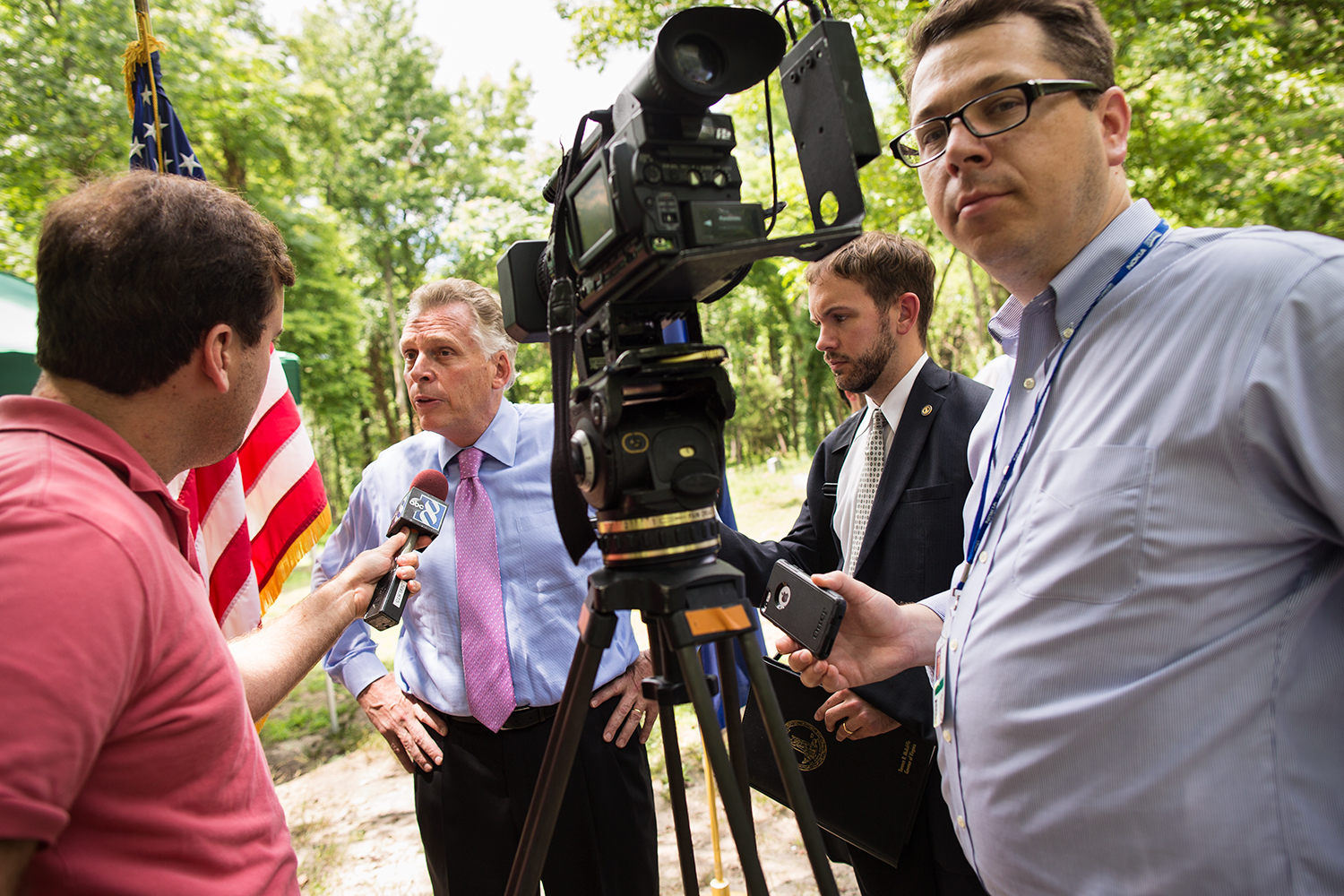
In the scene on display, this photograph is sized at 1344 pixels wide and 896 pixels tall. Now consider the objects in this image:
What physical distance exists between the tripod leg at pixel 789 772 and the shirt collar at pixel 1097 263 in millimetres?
893

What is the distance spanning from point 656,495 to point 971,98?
3.46 feet

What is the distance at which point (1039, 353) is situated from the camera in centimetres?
155

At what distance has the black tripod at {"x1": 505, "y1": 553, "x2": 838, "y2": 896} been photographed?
1.24m

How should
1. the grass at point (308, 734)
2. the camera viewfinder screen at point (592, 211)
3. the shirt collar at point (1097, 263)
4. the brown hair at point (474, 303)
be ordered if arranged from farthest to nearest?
the grass at point (308, 734)
the brown hair at point (474, 303)
the shirt collar at point (1097, 263)
the camera viewfinder screen at point (592, 211)

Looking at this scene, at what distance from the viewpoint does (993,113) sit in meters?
1.49

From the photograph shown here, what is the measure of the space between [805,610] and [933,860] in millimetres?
1067

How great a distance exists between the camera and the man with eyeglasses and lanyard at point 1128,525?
1077 mm

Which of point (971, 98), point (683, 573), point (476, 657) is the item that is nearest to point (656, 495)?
point (683, 573)

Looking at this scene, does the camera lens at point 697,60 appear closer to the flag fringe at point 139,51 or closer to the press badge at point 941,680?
the press badge at point 941,680

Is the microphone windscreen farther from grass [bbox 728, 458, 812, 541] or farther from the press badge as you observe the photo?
grass [bbox 728, 458, 812, 541]

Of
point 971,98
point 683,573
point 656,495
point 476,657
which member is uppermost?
point 971,98

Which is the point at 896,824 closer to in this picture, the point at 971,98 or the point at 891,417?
the point at 891,417

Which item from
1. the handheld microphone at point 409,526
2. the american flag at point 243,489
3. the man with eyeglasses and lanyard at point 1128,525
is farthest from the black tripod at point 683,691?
the american flag at point 243,489

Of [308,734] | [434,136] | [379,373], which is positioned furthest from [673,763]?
[379,373]
